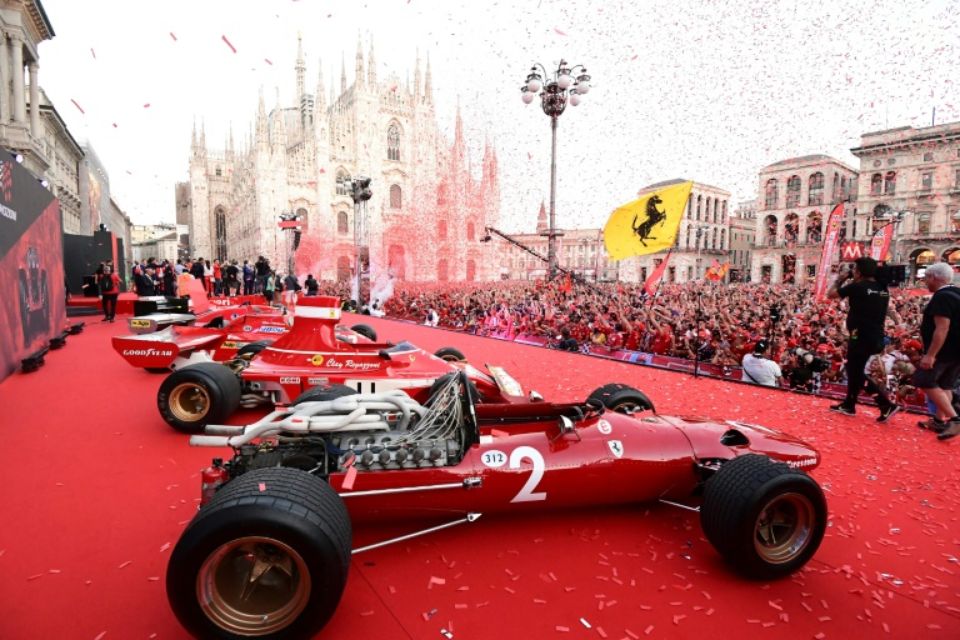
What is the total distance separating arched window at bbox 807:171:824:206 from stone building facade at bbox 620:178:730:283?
1268 cm

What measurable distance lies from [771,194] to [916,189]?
1753 cm

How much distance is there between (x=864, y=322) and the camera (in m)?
6.14

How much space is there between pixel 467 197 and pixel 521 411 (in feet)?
198

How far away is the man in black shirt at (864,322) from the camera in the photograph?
239 inches

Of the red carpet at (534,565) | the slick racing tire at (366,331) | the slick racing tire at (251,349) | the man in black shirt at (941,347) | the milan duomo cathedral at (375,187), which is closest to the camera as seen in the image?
the red carpet at (534,565)

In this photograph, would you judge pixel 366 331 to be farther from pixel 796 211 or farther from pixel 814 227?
pixel 796 211

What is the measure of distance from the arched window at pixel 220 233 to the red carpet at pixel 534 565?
82986mm

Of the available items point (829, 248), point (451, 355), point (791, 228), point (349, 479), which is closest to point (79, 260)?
point (451, 355)

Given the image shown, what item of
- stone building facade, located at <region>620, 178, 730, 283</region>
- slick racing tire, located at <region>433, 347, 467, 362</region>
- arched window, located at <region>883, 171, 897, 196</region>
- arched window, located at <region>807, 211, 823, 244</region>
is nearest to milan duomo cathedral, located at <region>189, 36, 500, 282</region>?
stone building facade, located at <region>620, 178, 730, 283</region>

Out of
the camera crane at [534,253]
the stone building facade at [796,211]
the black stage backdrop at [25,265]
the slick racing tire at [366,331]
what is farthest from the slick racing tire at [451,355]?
the stone building facade at [796,211]

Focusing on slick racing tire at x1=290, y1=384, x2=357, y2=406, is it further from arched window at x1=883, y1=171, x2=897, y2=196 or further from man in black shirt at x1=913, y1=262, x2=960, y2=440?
arched window at x1=883, y1=171, x2=897, y2=196

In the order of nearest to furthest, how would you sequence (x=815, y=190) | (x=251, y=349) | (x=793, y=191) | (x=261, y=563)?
(x=261, y=563) < (x=251, y=349) < (x=815, y=190) < (x=793, y=191)

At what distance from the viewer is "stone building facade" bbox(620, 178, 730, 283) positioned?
70.8 metres

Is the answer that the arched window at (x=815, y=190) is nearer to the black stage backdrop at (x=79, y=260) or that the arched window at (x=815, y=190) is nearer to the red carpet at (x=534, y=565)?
the red carpet at (x=534, y=565)
